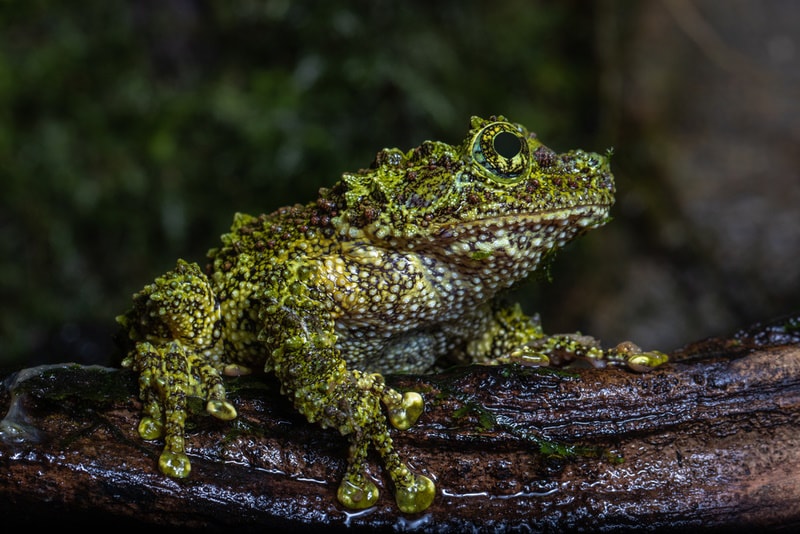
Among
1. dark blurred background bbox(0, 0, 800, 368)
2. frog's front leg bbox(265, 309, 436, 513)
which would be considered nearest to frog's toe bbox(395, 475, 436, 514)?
frog's front leg bbox(265, 309, 436, 513)

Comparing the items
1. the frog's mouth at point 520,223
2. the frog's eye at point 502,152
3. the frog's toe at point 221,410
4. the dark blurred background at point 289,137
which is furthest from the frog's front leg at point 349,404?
the dark blurred background at point 289,137

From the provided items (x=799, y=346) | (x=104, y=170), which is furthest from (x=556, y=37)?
(x=799, y=346)

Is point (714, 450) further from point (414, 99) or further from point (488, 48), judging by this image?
point (488, 48)

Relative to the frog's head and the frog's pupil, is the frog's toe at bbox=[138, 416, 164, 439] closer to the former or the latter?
the frog's head

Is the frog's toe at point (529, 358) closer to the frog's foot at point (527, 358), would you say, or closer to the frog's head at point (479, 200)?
the frog's foot at point (527, 358)

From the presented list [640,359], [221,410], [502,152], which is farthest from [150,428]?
[640,359]
